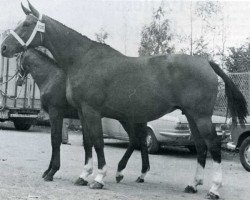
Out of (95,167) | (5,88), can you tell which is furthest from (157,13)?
(95,167)

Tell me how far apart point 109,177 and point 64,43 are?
2738 mm

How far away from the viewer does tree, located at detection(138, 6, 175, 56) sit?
922 inches

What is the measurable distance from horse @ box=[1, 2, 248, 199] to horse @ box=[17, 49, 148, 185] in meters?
0.71

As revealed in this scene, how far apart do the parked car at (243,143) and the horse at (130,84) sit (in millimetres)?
3696

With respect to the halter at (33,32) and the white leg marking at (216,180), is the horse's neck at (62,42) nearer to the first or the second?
→ the halter at (33,32)

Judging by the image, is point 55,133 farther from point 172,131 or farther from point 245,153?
point 172,131

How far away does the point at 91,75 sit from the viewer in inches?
323

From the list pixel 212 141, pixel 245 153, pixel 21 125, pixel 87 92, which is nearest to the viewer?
pixel 212 141

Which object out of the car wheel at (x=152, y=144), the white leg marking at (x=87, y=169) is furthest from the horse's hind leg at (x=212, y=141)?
the car wheel at (x=152, y=144)

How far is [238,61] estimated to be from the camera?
21812 millimetres

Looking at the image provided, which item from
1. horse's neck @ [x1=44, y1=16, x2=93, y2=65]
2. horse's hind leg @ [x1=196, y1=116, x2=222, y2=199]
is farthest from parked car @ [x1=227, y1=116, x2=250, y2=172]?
horse's neck @ [x1=44, y1=16, x2=93, y2=65]

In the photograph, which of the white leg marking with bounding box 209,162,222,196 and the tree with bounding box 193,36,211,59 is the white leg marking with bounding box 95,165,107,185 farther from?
the tree with bounding box 193,36,211,59

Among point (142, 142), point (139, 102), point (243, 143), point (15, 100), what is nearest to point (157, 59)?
point (139, 102)

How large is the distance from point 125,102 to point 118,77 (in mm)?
420
